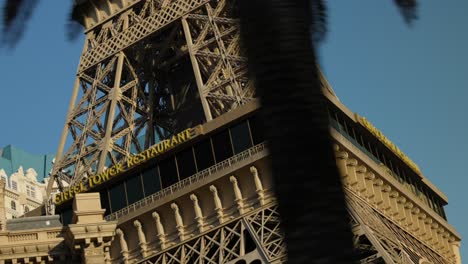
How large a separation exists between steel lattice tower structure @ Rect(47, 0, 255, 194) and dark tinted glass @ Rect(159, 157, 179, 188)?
405 centimetres

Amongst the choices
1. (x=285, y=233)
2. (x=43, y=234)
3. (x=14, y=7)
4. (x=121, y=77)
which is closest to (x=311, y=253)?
(x=285, y=233)

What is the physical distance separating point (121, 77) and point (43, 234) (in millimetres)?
12715

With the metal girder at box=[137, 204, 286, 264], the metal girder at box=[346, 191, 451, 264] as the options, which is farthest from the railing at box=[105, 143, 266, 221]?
the metal girder at box=[346, 191, 451, 264]

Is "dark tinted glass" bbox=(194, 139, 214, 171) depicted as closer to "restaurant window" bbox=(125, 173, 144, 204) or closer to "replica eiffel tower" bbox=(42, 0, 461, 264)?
"replica eiffel tower" bbox=(42, 0, 461, 264)

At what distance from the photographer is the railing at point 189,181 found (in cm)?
4647

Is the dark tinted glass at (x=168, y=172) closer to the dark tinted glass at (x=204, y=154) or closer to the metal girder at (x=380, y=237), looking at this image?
the dark tinted glass at (x=204, y=154)

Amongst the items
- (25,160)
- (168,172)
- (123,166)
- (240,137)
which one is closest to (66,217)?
(123,166)

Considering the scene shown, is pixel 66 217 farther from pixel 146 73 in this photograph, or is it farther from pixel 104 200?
pixel 146 73

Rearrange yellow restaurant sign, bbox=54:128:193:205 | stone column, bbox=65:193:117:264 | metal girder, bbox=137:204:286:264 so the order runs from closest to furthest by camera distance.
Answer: metal girder, bbox=137:204:286:264
stone column, bbox=65:193:117:264
yellow restaurant sign, bbox=54:128:193:205

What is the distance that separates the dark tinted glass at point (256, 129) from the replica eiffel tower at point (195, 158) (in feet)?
0.16

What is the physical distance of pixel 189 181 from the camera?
156 ft

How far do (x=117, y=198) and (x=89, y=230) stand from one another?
12.1 ft

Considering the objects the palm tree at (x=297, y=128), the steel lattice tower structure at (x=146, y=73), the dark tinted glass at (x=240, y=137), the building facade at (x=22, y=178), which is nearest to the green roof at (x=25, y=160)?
the building facade at (x=22, y=178)

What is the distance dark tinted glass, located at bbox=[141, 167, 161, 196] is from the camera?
48.9 metres
